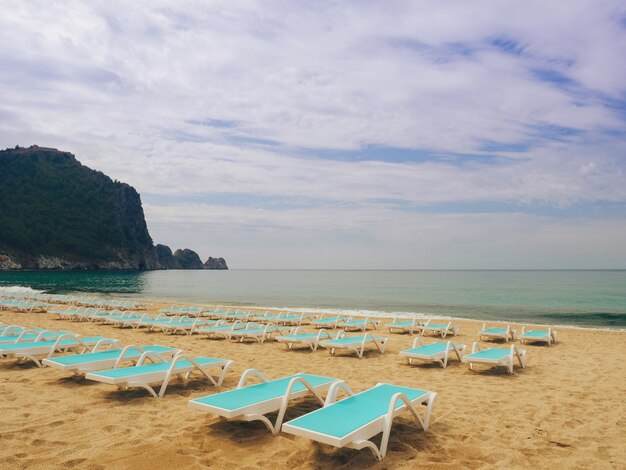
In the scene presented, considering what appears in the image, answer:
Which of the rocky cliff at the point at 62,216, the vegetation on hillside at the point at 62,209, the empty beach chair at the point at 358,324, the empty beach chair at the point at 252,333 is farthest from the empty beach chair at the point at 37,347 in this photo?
the vegetation on hillside at the point at 62,209

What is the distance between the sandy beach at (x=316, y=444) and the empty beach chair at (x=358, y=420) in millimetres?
271

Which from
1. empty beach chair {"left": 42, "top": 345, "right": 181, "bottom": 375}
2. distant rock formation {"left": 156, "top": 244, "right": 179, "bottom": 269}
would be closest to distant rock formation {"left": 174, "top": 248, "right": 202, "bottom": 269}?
distant rock formation {"left": 156, "top": 244, "right": 179, "bottom": 269}

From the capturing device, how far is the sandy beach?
3.72 metres

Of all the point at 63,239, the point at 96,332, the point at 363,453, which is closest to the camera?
the point at 363,453

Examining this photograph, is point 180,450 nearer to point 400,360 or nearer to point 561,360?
point 400,360

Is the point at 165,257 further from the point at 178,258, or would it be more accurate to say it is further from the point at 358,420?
the point at 358,420

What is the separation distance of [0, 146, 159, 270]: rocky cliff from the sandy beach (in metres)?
96.4

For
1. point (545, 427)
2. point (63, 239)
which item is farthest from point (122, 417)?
point (63, 239)

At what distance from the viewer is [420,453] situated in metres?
3.93

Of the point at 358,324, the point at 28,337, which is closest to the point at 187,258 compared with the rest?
the point at 358,324

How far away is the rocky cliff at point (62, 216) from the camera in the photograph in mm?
90125

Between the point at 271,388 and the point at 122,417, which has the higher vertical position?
the point at 271,388

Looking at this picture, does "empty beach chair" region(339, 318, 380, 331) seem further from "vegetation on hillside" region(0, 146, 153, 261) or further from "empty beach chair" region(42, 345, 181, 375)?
"vegetation on hillside" region(0, 146, 153, 261)

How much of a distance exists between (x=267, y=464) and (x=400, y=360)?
5899 millimetres
